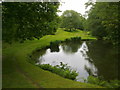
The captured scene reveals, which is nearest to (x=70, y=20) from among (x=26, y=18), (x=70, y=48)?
(x=70, y=48)

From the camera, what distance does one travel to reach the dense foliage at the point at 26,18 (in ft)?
43.9

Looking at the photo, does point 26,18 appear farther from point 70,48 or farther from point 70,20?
point 70,20

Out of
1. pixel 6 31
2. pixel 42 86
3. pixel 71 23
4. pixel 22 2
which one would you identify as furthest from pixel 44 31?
pixel 71 23

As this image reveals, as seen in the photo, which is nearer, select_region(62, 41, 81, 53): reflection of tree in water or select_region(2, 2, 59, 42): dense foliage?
select_region(2, 2, 59, 42): dense foliage

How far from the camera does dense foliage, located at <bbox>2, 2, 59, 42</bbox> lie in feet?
43.9

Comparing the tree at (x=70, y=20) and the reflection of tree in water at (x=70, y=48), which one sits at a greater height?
the tree at (x=70, y=20)

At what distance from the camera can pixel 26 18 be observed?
693 inches

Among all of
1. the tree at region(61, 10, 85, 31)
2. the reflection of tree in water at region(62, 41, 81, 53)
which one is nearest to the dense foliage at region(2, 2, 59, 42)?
the reflection of tree in water at region(62, 41, 81, 53)

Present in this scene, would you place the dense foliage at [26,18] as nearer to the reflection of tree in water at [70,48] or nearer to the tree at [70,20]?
the reflection of tree in water at [70,48]

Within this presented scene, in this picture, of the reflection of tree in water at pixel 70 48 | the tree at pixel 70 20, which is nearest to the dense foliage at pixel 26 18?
the reflection of tree in water at pixel 70 48

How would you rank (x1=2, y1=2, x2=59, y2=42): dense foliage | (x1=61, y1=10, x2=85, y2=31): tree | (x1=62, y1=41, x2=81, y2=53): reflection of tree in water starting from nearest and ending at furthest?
(x1=2, y1=2, x2=59, y2=42): dense foliage
(x1=62, y1=41, x2=81, y2=53): reflection of tree in water
(x1=61, y1=10, x2=85, y2=31): tree

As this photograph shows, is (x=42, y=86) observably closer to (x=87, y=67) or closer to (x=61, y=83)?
(x=61, y=83)

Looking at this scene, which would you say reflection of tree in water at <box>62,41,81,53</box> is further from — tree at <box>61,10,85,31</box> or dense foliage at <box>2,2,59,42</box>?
tree at <box>61,10,85,31</box>

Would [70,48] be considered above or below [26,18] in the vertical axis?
below
